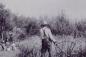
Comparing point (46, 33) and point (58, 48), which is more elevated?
point (46, 33)

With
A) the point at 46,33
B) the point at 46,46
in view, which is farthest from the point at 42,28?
the point at 46,46

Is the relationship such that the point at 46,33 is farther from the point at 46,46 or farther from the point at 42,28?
the point at 46,46

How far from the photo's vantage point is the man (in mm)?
2553

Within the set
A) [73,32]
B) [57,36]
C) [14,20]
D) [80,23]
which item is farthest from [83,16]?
[14,20]

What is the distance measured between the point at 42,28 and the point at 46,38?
17 centimetres

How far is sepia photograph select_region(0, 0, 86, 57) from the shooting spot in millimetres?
2514

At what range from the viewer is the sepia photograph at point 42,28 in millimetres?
2514

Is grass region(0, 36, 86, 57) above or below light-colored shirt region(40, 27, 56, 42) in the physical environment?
below

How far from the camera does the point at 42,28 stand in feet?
8.41

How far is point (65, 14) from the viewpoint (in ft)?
8.29

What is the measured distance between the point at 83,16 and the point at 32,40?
829 millimetres

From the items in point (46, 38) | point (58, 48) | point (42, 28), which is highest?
point (42, 28)

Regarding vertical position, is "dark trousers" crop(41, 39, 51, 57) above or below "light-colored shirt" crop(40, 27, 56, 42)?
below

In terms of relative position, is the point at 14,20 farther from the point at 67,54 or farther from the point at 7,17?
the point at 67,54
